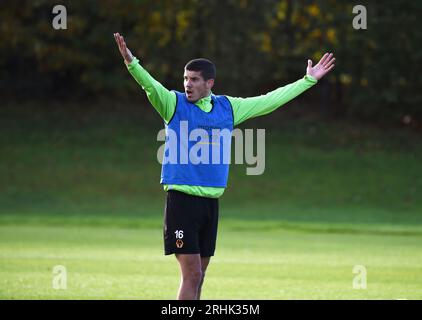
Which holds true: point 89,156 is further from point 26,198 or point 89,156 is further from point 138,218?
point 138,218

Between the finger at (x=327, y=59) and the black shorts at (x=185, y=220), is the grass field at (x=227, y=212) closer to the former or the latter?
the black shorts at (x=185, y=220)

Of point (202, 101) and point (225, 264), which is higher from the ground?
point (202, 101)

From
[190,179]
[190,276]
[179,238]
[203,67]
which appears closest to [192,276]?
[190,276]

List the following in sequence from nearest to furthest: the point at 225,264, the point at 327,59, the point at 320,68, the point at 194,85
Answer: the point at 194,85 < the point at 320,68 < the point at 327,59 < the point at 225,264

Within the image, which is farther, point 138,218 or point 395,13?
point 395,13

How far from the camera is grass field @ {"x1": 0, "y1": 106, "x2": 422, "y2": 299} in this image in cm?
1365

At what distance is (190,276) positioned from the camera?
30.1ft

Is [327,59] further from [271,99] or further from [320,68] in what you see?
[271,99]

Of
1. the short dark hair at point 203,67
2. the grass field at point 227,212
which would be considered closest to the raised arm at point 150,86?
the short dark hair at point 203,67

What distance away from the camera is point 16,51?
34656mm

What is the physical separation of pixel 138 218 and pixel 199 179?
58.0 ft

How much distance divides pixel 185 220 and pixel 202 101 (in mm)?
1127
